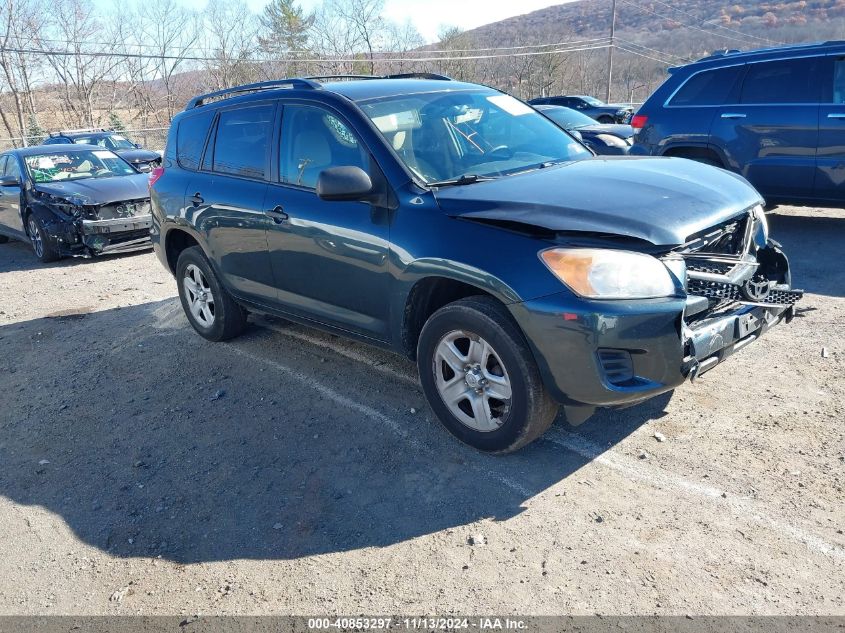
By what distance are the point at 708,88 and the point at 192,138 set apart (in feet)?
19.4

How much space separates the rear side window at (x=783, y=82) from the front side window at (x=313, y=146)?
5605 millimetres

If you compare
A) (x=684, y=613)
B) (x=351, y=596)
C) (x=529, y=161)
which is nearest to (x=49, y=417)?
(x=351, y=596)

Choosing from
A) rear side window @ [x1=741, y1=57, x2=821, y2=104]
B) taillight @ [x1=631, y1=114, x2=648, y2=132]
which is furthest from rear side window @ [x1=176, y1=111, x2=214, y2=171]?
rear side window @ [x1=741, y1=57, x2=821, y2=104]

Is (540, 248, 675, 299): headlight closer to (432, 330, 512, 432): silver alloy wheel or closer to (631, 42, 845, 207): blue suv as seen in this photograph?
Result: (432, 330, 512, 432): silver alloy wheel

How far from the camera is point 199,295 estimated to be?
5.77 metres

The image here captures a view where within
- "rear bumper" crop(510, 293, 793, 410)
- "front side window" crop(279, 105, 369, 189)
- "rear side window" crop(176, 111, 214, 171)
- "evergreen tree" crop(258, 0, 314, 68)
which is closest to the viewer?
"rear bumper" crop(510, 293, 793, 410)

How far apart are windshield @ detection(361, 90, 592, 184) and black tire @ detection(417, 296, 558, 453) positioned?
833 millimetres

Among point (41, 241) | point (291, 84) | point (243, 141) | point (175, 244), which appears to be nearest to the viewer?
point (291, 84)

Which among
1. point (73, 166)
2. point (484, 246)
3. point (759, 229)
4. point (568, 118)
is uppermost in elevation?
point (568, 118)

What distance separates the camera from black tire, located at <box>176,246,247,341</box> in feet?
17.9

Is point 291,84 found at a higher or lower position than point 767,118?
higher

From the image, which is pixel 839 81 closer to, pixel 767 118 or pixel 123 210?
pixel 767 118

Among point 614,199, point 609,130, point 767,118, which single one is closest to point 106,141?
point 609,130

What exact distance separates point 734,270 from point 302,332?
11.6 ft
